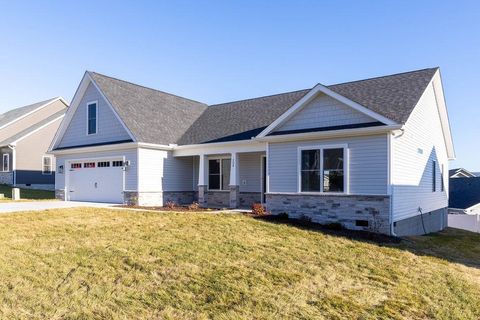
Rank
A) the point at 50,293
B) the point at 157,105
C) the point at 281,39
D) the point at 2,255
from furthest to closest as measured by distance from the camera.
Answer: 1. the point at 157,105
2. the point at 281,39
3. the point at 2,255
4. the point at 50,293

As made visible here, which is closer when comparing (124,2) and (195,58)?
(124,2)

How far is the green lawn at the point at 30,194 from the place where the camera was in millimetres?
22203

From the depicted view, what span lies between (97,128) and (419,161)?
1610 centimetres

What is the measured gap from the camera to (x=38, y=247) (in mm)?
8852

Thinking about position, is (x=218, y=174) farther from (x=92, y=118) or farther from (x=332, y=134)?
(x=92, y=118)

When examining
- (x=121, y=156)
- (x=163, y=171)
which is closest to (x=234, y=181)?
(x=163, y=171)

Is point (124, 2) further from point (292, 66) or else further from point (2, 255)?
point (2, 255)

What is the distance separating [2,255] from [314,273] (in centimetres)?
688

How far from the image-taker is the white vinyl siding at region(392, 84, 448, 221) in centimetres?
1256

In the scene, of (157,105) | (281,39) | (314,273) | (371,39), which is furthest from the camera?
(157,105)

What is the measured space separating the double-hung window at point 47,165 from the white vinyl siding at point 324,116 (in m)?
24.2

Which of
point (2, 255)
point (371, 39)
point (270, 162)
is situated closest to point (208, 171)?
point (270, 162)

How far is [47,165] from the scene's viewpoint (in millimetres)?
30578

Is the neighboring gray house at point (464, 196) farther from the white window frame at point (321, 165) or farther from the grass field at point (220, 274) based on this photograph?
the white window frame at point (321, 165)
